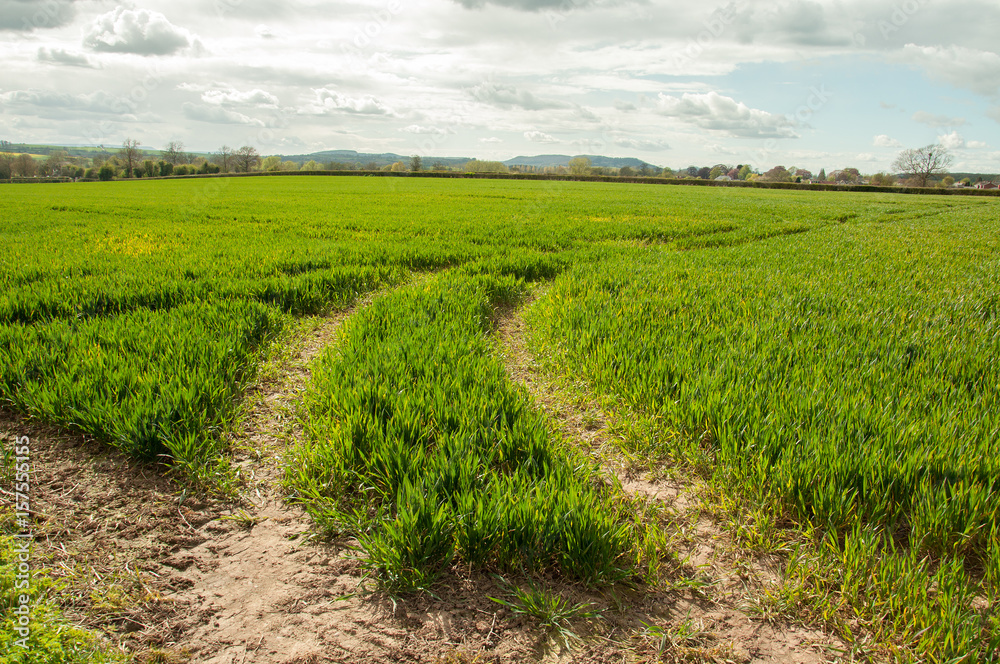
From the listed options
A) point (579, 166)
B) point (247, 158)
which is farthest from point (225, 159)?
point (579, 166)

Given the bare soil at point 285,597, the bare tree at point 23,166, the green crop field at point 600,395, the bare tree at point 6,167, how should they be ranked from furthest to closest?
the bare tree at point 23,166
the bare tree at point 6,167
the green crop field at point 600,395
the bare soil at point 285,597

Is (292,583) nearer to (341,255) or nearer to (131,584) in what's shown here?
(131,584)

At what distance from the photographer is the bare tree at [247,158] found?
10169cm

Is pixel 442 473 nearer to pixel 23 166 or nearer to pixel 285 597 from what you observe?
pixel 285 597

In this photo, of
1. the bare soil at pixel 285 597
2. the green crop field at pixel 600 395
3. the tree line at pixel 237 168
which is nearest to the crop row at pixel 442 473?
the green crop field at pixel 600 395

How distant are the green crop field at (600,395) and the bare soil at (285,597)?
0.12 m

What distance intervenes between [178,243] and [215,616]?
10001 millimetres

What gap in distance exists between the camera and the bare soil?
170 centimetres

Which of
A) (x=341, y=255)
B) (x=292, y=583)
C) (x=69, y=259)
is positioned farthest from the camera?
(x=341, y=255)

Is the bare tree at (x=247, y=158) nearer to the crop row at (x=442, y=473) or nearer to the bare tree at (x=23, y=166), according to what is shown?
the bare tree at (x=23, y=166)

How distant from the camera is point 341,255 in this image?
821 cm

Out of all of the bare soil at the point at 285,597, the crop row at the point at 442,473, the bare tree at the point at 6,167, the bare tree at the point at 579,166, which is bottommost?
the bare soil at the point at 285,597

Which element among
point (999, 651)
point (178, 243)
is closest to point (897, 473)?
point (999, 651)

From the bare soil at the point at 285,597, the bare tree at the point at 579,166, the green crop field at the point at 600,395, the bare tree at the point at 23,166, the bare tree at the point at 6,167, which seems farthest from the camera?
the bare tree at the point at 579,166
